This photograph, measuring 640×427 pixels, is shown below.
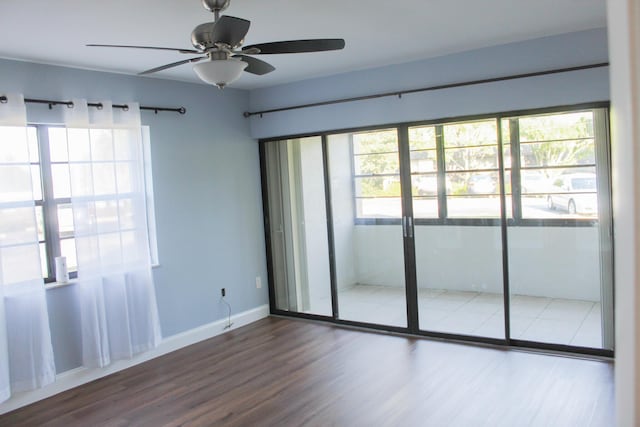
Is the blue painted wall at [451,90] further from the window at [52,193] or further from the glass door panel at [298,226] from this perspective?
the window at [52,193]

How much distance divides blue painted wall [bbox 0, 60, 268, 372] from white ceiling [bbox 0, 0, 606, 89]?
0.36 meters

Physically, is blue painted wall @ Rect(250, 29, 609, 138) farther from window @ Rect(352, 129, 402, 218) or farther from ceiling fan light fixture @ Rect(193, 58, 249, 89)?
ceiling fan light fixture @ Rect(193, 58, 249, 89)

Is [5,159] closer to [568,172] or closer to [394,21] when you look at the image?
[394,21]

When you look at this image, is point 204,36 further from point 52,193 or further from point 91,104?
point 52,193

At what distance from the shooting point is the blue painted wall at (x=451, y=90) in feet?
12.8

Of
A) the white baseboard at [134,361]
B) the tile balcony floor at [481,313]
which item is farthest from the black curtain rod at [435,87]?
the white baseboard at [134,361]

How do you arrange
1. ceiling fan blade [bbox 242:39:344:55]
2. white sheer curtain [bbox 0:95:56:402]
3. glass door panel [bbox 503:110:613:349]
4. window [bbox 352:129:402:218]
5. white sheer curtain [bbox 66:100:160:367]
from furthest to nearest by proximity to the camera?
1. window [bbox 352:129:402:218]
2. white sheer curtain [bbox 66:100:160:367]
3. glass door panel [bbox 503:110:613:349]
4. white sheer curtain [bbox 0:95:56:402]
5. ceiling fan blade [bbox 242:39:344:55]

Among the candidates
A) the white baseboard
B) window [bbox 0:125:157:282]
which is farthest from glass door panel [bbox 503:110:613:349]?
window [bbox 0:125:157:282]

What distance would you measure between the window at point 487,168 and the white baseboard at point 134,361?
5.46ft

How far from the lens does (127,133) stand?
440cm

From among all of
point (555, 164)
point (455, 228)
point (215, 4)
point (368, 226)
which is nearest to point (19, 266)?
point (215, 4)

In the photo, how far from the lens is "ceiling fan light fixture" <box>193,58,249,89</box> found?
2493 millimetres

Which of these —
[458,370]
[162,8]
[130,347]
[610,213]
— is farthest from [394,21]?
[130,347]

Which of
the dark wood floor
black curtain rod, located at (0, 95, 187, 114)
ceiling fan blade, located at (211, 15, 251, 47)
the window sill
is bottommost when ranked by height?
the dark wood floor
